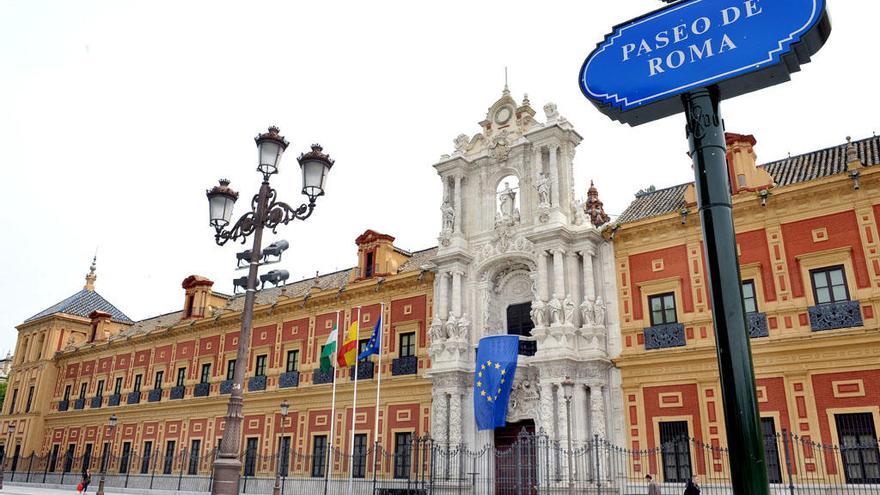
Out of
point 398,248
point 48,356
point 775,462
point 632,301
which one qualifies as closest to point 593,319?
point 632,301

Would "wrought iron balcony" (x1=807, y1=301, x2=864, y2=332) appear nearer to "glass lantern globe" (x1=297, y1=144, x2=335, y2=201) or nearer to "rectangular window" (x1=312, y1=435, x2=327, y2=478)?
"glass lantern globe" (x1=297, y1=144, x2=335, y2=201)

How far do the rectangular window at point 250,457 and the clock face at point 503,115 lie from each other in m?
16.5

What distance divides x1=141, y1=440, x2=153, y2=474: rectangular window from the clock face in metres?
23.3

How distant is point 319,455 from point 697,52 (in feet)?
78.7

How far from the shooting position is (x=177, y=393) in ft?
106

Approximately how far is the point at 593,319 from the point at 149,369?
25.4 m

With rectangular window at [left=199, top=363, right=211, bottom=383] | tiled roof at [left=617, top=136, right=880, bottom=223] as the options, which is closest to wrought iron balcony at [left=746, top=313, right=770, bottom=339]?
tiled roof at [left=617, top=136, right=880, bottom=223]

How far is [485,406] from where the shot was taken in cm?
1967

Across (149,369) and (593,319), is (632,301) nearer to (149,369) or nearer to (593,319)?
(593,319)

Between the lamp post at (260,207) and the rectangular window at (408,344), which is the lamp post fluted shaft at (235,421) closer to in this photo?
the lamp post at (260,207)

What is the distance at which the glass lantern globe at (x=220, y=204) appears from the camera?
1032cm

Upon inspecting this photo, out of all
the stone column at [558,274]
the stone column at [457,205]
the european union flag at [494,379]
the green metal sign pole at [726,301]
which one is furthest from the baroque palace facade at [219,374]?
the green metal sign pole at [726,301]

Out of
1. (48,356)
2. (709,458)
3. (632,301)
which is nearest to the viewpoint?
(709,458)

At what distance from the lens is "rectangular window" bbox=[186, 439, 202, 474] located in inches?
1162
